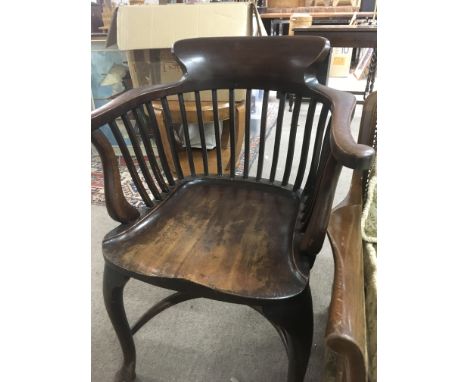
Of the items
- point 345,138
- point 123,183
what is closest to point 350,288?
point 345,138

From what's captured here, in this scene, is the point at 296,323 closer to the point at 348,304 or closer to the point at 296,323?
the point at 296,323

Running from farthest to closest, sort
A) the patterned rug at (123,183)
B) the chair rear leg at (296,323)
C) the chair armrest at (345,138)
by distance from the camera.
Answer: the patterned rug at (123,183) < the chair rear leg at (296,323) < the chair armrest at (345,138)

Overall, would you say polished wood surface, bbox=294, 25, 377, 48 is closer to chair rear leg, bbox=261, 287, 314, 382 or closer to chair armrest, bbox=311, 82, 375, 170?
chair armrest, bbox=311, 82, 375, 170

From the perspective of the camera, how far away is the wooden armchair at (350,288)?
1.00 feet

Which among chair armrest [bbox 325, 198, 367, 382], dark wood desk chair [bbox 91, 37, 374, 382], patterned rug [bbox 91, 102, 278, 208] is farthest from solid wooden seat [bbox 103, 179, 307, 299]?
patterned rug [bbox 91, 102, 278, 208]

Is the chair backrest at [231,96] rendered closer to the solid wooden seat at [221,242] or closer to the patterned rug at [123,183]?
the solid wooden seat at [221,242]

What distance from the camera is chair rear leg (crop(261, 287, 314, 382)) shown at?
58 cm

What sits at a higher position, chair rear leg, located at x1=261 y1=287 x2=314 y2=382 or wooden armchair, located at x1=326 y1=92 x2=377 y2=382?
wooden armchair, located at x1=326 y1=92 x2=377 y2=382

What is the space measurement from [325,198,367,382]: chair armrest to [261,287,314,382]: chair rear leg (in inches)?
5.6

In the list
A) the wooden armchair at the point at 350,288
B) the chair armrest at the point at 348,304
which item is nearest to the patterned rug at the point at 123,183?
the wooden armchair at the point at 350,288

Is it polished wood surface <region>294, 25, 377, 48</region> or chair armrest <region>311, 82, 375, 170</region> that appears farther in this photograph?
polished wood surface <region>294, 25, 377, 48</region>
